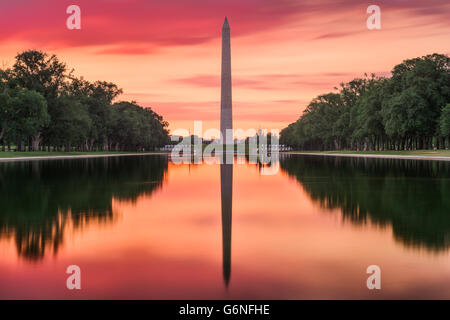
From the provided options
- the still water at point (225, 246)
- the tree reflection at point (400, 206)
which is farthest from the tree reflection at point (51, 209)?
the tree reflection at point (400, 206)

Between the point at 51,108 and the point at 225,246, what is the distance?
76.8m

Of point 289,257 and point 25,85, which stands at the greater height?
point 25,85

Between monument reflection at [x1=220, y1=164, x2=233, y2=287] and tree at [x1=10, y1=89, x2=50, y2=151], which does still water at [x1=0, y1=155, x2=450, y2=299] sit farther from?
tree at [x1=10, y1=89, x2=50, y2=151]

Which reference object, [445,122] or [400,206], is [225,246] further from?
[445,122]

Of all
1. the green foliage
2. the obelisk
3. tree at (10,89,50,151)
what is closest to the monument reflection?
the obelisk

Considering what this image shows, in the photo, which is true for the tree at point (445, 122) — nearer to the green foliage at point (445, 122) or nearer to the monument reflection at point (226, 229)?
the green foliage at point (445, 122)

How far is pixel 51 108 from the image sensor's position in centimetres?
7925

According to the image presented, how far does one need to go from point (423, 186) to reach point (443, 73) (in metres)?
61.7

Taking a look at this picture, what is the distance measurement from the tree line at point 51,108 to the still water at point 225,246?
56.7 m

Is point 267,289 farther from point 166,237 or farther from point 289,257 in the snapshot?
point 166,237

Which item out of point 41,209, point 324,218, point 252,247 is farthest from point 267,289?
point 41,209
